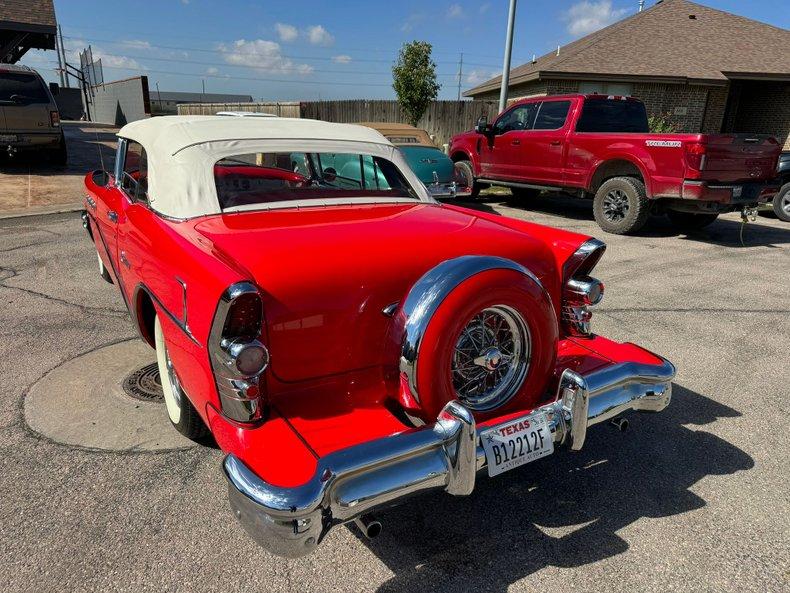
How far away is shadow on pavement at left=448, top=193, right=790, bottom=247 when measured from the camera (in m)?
8.47

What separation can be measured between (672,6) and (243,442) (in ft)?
77.8

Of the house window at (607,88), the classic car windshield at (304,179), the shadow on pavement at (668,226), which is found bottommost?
the shadow on pavement at (668,226)

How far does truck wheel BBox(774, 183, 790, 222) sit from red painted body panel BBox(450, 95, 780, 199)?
2.86 metres

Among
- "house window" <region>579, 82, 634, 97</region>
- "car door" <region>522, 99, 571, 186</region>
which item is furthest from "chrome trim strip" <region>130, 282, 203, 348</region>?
"house window" <region>579, 82, 634, 97</region>

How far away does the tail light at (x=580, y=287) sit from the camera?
2752 millimetres

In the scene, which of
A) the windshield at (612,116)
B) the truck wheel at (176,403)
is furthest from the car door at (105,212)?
the windshield at (612,116)

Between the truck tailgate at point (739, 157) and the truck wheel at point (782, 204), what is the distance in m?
2.86

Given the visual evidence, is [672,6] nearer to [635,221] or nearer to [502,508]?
[635,221]

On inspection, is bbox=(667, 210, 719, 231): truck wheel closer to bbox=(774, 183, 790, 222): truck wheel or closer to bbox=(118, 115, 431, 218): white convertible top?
bbox=(774, 183, 790, 222): truck wheel

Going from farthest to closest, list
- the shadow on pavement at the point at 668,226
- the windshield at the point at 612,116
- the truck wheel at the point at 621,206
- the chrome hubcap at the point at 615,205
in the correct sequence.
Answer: the windshield at the point at 612,116
the shadow on pavement at the point at 668,226
the chrome hubcap at the point at 615,205
the truck wheel at the point at 621,206

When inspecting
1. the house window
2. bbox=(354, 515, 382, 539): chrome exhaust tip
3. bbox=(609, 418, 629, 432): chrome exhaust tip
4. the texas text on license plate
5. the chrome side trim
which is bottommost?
bbox=(609, 418, 629, 432): chrome exhaust tip

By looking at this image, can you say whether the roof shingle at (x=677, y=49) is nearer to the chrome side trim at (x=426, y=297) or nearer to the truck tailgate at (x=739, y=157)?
the truck tailgate at (x=739, y=157)

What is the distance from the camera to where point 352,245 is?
2307 mm

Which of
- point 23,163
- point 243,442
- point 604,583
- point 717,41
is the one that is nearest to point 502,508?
point 604,583
